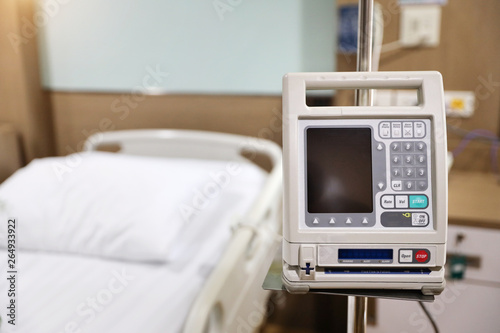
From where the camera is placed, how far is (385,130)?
649mm

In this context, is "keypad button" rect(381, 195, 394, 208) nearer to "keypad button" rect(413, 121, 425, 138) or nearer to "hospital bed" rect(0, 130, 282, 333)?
"keypad button" rect(413, 121, 425, 138)

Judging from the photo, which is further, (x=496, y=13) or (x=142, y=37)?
(x=142, y=37)

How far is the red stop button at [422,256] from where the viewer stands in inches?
25.5

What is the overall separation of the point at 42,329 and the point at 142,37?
4.21 feet

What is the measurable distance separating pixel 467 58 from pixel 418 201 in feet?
3.86

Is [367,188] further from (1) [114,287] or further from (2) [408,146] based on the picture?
(1) [114,287]

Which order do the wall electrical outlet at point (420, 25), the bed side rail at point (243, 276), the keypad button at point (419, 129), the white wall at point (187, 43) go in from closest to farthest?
1. the keypad button at point (419, 129)
2. the bed side rail at point (243, 276)
3. the wall electrical outlet at point (420, 25)
4. the white wall at point (187, 43)

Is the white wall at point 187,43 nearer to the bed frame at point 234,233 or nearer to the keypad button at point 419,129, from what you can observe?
the bed frame at point 234,233

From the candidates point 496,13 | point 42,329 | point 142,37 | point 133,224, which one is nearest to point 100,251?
point 133,224

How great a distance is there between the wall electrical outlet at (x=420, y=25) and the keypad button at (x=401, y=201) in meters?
1.17

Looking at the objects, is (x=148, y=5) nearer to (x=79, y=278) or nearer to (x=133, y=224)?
(x=133, y=224)

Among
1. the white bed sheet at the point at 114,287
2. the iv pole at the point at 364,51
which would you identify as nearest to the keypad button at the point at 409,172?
the iv pole at the point at 364,51

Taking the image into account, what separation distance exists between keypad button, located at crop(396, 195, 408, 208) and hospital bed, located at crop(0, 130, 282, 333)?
57cm

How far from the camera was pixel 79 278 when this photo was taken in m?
1.40
